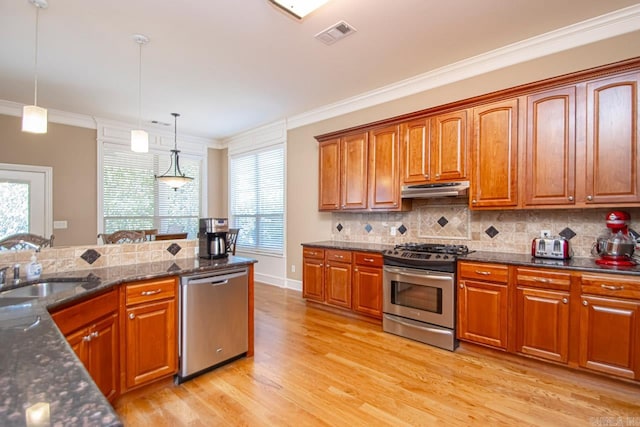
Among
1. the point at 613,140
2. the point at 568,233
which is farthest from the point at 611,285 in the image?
the point at 613,140

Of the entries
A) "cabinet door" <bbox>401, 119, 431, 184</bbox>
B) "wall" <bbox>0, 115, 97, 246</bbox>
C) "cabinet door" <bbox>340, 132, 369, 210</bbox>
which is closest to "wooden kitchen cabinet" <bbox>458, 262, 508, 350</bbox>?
"cabinet door" <bbox>401, 119, 431, 184</bbox>

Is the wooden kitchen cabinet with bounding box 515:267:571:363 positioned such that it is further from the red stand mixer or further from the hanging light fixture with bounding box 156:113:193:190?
the hanging light fixture with bounding box 156:113:193:190

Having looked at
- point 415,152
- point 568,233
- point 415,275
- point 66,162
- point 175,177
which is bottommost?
point 415,275

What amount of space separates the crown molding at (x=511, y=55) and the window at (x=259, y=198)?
6.02 feet

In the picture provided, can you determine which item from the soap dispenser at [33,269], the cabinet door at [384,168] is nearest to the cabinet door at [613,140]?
the cabinet door at [384,168]

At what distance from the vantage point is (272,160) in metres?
5.80

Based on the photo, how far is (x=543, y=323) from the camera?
2529 millimetres

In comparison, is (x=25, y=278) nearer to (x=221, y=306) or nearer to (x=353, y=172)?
(x=221, y=306)

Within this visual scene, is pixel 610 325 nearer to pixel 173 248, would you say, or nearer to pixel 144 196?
pixel 173 248

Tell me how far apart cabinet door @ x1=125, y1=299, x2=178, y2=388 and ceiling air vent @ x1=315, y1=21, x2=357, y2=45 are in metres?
2.63

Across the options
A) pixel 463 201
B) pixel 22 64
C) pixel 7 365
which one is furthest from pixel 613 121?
pixel 22 64

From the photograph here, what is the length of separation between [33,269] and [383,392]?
8.47 ft

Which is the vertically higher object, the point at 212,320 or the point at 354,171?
the point at 354,171

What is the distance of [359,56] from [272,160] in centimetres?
292
